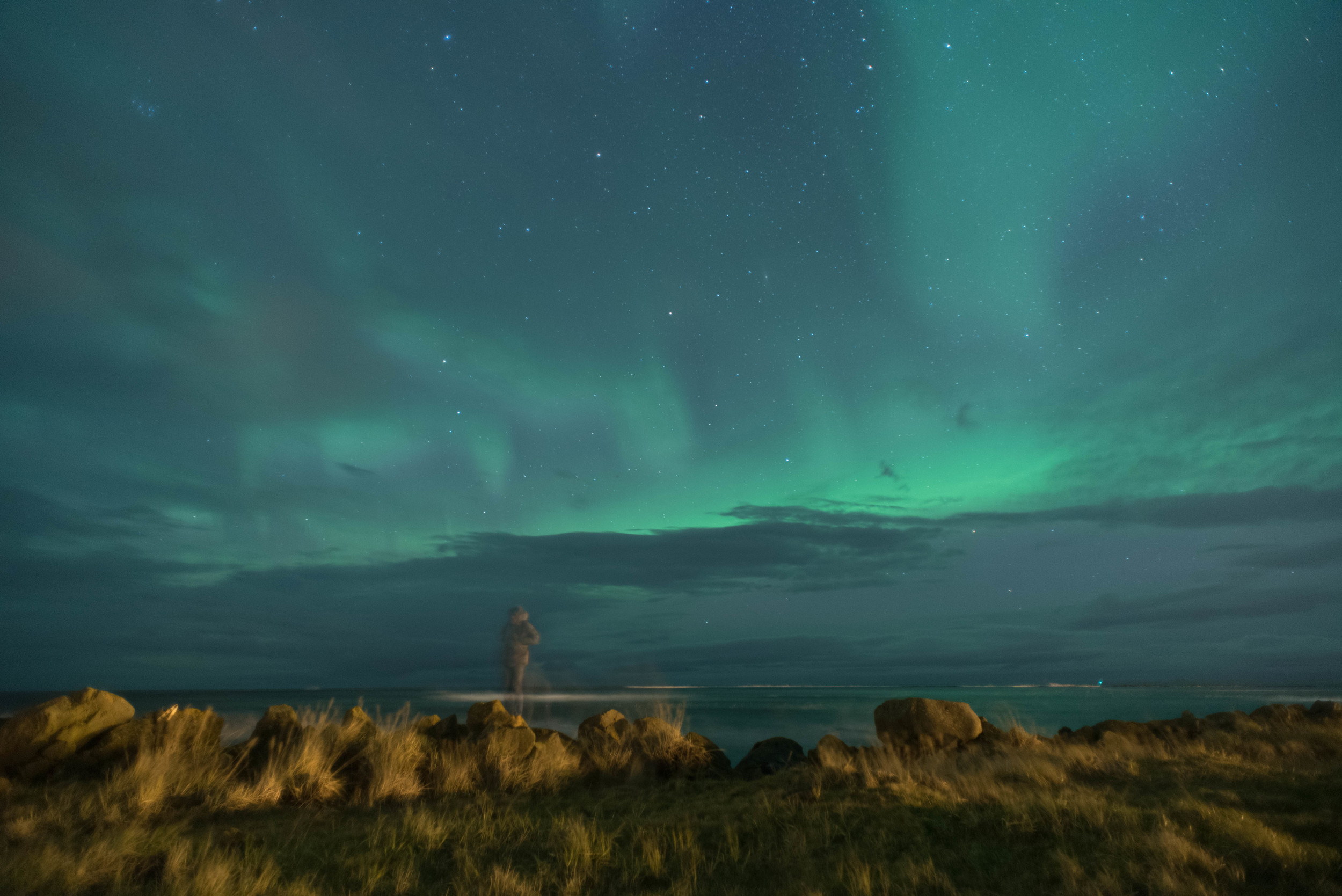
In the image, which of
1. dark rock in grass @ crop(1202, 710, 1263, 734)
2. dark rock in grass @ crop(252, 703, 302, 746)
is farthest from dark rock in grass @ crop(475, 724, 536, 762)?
dark rock in grass @ crop(1202, 710, 1263, 734)

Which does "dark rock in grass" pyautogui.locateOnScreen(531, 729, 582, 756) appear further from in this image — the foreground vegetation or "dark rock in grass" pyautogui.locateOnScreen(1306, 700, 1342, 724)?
"dark rock in grass" pyautogui.locateOnScreen(1306, 700, 1342, 724)

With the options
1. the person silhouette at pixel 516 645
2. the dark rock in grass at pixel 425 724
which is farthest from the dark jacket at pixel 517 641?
the dark rock in grass at pixel 425 724

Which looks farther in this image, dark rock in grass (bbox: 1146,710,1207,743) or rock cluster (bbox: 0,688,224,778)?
dark rock in grass (bbox: 1146,710,1207,743)

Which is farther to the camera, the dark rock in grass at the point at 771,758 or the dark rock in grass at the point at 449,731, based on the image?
the dark rock in grass at the point at 771,758

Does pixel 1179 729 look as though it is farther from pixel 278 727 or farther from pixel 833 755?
pixel 278 727

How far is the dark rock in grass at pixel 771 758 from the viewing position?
12.6 meters

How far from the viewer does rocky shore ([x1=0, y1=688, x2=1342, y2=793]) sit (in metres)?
10.2

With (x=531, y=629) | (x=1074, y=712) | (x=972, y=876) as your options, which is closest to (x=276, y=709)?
(x=972, y=876)

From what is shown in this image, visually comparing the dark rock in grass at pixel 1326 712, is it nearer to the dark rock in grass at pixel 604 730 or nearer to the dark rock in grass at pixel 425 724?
the dark rock in grass at pixel 604 730

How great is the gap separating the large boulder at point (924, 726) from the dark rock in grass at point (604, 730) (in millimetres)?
5817

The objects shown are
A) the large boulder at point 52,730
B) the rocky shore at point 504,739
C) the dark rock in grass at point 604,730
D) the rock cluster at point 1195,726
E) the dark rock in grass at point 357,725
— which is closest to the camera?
the large boulder at point 52,730

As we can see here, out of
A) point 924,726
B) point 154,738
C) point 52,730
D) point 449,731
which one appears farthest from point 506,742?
point 924,726

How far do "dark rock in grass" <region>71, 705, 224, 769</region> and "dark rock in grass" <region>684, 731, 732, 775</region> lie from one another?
849cm

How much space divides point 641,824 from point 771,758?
233 inches
